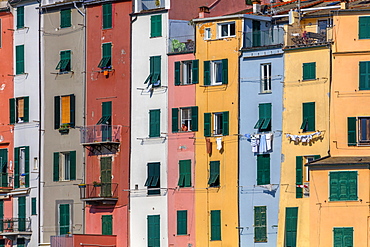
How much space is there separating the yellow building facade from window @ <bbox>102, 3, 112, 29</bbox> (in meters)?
7.88

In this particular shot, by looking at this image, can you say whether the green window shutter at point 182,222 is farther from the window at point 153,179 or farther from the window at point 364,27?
the window at point 364,27

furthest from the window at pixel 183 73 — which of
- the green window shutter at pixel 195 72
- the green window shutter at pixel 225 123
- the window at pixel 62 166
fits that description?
the window at pixel 62 166

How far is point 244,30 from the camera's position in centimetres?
8038

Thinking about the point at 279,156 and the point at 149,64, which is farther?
the point at 149,64

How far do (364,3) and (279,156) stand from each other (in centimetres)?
1049

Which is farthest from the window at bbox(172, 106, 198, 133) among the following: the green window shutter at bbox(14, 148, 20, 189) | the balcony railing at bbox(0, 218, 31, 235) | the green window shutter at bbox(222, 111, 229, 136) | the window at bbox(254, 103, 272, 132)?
the balcony railing at bbox(0, 218, 31, 235)

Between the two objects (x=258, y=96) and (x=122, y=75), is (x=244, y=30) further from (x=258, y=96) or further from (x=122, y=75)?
(x=122, y=75)

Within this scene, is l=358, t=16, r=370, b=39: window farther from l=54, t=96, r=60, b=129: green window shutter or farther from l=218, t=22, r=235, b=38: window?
l=54, t=96, r=60, b=129: green window shutter

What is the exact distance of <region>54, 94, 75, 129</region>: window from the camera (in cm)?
8838

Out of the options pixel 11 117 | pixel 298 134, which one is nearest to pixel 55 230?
pixel 11 117

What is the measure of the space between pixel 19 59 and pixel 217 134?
18.7 meters

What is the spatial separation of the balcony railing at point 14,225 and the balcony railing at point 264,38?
21.1m

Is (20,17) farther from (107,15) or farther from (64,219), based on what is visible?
(64,219)

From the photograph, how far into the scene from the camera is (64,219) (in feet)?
289
